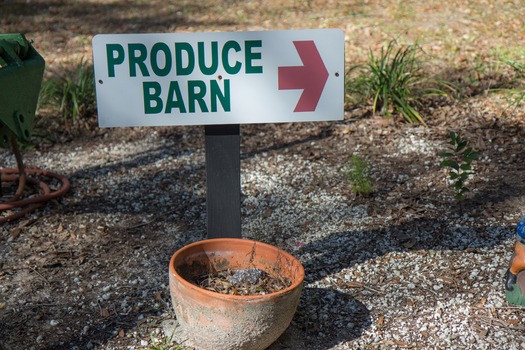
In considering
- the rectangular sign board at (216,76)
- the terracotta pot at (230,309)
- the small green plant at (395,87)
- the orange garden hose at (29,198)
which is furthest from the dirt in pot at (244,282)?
the small green plant at (395,87)

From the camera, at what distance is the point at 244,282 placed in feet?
9.49

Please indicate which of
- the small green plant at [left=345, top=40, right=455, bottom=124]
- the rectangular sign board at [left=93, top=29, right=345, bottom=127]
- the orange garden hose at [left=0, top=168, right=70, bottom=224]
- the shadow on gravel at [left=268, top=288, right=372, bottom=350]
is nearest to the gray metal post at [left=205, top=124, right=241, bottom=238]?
the rectangular sign board at [left=93, top=29, right=345, bottom=127]

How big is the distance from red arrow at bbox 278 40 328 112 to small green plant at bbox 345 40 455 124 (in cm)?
248

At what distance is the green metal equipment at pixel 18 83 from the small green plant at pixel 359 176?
1955mm

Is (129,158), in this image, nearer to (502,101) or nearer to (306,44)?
(306,44)

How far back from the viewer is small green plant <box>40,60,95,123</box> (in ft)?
17.7

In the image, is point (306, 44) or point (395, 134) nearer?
point (306, 44)

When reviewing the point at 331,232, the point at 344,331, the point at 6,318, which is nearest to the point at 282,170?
the point at 331,232

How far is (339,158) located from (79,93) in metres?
2.20

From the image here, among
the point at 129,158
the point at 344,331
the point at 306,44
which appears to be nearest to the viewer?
the point at 306,44

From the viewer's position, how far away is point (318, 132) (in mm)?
5191

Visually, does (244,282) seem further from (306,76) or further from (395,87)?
(395,87)

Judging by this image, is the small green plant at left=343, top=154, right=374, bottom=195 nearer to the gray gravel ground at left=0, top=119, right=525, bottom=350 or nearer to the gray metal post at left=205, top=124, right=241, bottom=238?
the gray gravel ground at left=0, top=119, right=525, bottom=350

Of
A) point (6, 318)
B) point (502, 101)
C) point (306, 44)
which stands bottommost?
point (6, 318)
